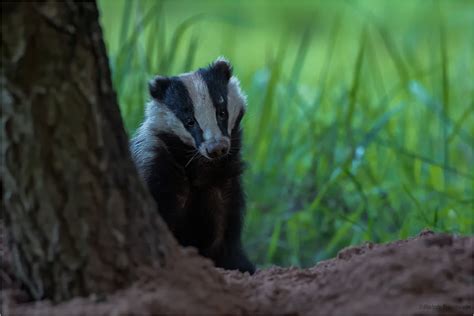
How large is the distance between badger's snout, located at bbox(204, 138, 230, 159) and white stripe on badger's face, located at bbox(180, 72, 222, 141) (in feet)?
0.09

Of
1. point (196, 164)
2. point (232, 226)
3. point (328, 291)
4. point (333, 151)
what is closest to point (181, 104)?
point (196, 164)

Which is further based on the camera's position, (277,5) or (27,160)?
(277,5)

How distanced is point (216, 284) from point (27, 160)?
0.54 meters

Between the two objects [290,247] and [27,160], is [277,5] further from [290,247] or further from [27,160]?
[27,160]

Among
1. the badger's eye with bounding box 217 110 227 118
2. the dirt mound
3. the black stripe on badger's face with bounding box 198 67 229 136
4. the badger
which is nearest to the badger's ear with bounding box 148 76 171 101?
the badger

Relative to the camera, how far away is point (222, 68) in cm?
427

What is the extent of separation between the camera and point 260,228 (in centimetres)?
486

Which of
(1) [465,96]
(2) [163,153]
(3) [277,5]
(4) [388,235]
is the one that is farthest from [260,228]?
(3) [277,5]

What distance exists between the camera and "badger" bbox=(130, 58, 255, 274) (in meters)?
3.93

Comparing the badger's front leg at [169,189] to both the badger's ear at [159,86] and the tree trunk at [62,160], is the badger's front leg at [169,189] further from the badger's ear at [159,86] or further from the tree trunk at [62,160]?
the tree trunk at [62,160]

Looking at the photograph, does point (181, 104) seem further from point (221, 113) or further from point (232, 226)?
point (232, 226)

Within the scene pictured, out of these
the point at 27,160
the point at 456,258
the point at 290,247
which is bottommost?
Result: the point at 290,247

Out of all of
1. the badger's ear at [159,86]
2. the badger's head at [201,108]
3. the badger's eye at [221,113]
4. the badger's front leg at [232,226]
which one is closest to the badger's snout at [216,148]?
the badger's head at [201,108]

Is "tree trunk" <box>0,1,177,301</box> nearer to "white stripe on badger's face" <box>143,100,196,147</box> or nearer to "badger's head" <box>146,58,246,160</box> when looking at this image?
"badger's head" <box>146,58,246,160</box>
